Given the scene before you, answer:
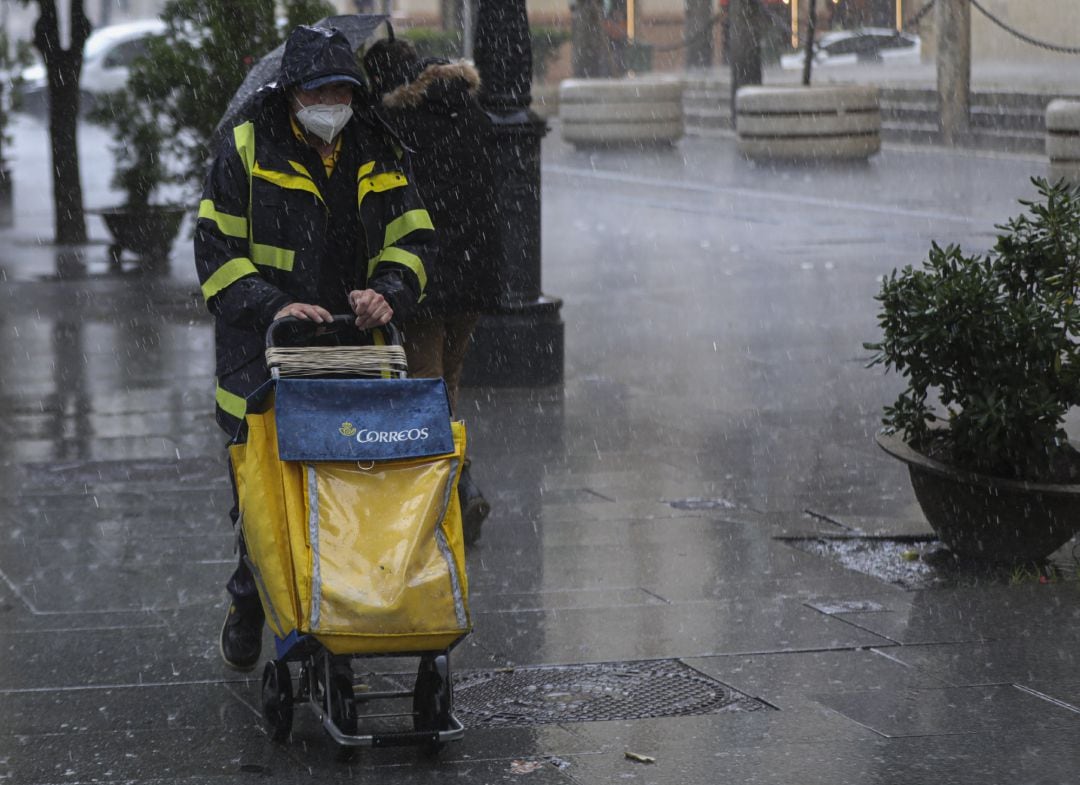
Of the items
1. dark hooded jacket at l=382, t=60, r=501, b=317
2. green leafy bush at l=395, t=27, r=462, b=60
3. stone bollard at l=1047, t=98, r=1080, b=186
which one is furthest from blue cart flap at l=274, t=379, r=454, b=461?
green leafy bush at l=395, t=27, r=462, b=60

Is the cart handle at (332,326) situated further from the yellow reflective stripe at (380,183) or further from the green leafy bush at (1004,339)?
the green leafy bush at (1004,339)

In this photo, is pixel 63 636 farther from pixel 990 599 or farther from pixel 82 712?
pixel 990 599

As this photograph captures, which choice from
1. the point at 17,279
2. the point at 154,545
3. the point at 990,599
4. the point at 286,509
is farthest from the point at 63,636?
the point at 17,279

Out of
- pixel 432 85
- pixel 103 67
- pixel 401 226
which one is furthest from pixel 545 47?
pixel 401 226

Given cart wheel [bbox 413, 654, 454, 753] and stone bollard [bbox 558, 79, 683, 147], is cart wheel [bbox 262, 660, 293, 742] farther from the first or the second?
stone bollard [bbox 558, 79, 683, 147]

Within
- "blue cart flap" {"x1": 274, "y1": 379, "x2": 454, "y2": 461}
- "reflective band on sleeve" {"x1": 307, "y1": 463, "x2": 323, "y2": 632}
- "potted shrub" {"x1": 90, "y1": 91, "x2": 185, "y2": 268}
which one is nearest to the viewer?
"reflective band on sleeve" {"x1": 307, "y1": 463, "x2": 323, "y2": 632}

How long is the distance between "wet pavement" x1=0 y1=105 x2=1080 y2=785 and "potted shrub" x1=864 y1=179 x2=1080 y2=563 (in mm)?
264

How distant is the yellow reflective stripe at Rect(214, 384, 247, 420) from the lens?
4.79 meters

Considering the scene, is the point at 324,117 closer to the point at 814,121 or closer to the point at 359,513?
the point at 359,513

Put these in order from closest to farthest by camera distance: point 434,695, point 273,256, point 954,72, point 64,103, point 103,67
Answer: point 434,695 < point 273,256 < point 64,103 < point 954,72 < point 103,67

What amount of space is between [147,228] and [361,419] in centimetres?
1151

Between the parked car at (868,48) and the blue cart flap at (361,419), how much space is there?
36301mm

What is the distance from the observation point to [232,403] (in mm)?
4832

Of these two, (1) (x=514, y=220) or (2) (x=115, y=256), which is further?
(2) (x=115, y=256)
